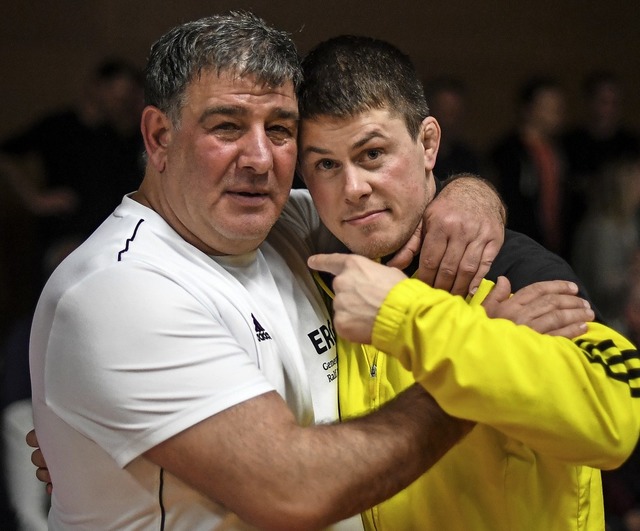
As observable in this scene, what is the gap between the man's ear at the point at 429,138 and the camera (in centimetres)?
255

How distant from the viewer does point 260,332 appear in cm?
234

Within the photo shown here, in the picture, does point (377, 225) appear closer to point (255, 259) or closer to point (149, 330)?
point (255, 259)

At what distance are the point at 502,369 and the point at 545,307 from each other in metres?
0.25

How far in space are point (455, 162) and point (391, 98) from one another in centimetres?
363

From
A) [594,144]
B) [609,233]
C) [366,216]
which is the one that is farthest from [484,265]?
[594,144]

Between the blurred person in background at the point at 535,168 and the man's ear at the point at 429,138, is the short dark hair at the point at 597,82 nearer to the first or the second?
the blurred person in background at the point at 535,168

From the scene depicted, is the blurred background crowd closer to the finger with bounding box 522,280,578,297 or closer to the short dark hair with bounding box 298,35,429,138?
the short dark hair with bounding box 298,35,429,138

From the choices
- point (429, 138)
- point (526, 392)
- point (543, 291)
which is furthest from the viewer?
point (429, 138)

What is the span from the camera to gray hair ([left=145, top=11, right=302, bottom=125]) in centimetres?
232

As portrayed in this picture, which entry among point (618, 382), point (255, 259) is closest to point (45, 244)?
point (255, 259)

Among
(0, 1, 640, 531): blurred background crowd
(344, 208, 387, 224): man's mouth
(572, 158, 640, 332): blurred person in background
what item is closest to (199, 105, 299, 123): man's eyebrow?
(344, 208, 387, 224): man's mouth

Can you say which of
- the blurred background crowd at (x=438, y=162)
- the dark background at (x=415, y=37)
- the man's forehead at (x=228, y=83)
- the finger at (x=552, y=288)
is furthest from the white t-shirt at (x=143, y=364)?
the dark background at (x=415, y=37)

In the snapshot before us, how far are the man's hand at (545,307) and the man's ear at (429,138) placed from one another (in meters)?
0.50

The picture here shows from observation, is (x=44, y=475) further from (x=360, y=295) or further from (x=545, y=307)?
(x=545, y=307)
